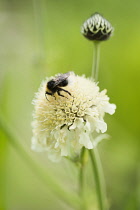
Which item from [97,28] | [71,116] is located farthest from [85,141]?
[97,28]

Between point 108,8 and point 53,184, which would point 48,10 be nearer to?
point 108,8

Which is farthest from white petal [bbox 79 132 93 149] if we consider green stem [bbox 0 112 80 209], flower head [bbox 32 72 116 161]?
green stem [bbox 0 112 80 209]

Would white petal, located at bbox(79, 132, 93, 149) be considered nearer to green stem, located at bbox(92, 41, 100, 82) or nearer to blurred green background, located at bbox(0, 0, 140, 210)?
green stem, located at bbox(92, 41, 100, 82)

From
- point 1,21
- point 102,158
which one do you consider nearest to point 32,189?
point 102,158

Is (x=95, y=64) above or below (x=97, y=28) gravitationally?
below

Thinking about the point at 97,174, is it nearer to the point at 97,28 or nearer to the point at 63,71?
the point at 97,28

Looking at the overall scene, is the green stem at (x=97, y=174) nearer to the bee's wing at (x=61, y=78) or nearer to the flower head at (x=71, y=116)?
the flower head at (x=71, y=116)
